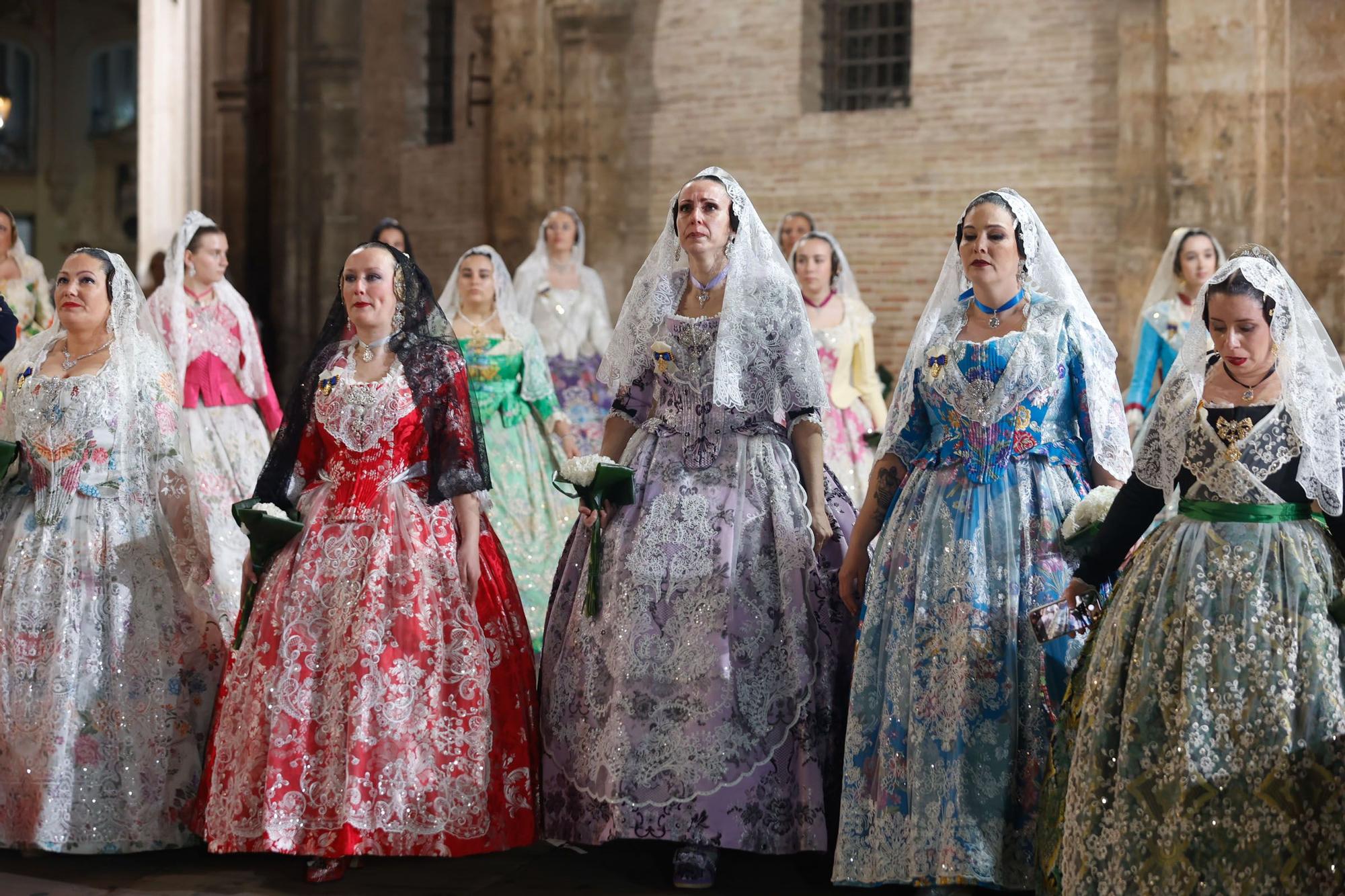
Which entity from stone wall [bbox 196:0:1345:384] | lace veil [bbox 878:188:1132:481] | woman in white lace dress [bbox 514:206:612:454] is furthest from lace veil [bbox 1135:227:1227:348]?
lace veil [bbox 878:188:1132:481]

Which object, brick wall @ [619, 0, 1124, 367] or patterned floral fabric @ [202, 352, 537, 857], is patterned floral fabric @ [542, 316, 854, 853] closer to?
patterned floral fabric @ [202, 352, 537, 857]

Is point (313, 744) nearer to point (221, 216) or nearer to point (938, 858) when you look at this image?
point (938, 858)

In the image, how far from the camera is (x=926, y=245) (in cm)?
1209

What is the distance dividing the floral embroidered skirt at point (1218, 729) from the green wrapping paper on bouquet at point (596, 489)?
1.50 metres

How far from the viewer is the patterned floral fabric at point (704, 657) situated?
4.56 m

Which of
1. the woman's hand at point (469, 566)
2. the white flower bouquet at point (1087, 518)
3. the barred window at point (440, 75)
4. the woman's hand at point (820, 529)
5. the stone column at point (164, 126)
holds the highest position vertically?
the barred window at point (440, 75)

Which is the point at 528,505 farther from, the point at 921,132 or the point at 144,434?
the point at 921,132

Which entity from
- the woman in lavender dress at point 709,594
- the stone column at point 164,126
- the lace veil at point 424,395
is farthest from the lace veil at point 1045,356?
the stone column at point 164,126

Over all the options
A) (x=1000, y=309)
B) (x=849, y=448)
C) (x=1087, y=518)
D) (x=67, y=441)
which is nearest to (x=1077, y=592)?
(x=1087, y=518)

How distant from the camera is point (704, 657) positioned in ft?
A: 15.1

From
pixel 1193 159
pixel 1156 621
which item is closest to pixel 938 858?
pixel 1156 621

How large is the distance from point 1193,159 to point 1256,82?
1.92 ft

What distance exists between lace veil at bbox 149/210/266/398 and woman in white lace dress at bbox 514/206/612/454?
7.11 ft

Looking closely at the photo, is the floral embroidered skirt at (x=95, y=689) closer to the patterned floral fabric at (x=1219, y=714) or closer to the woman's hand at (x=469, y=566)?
the woman's hand at (x=469, y=566)
